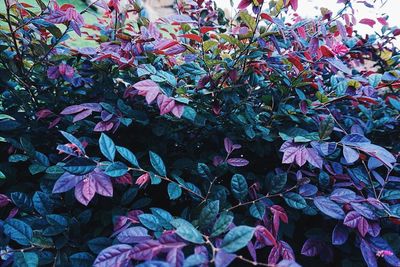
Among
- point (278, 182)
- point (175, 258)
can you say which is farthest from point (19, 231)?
point (278, 182)

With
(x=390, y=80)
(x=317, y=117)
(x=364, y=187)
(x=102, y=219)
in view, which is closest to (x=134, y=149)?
(x=102, y=219)

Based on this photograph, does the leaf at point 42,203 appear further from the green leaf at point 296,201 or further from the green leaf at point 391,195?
the green leaf at point 391,195

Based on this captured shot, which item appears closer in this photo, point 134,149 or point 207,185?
point 207,185

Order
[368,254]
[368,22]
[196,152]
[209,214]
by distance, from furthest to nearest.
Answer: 1. [368,22]
2. [196,152]
3. [368,254]
4. [209,214]

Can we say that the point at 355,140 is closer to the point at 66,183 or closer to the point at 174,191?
the point at 174,191

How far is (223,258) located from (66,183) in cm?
40

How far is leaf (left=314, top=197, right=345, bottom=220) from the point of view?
737 mm

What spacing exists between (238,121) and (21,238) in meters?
0.66

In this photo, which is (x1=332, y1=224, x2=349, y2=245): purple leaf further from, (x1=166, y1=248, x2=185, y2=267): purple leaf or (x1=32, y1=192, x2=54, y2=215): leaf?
(x1=32, y1=192, x2=54, y2=215): leaf

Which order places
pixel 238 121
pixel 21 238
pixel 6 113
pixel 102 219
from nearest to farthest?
pixel 21 238 → pixel 102 219 → pixel 238 121 → pixel 6 113

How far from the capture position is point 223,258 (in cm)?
48

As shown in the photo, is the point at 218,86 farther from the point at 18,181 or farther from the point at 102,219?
the point at 18,181

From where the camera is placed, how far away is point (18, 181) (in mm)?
1047

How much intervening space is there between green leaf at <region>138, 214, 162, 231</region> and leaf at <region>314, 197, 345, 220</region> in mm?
396
